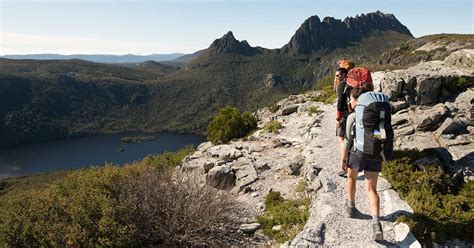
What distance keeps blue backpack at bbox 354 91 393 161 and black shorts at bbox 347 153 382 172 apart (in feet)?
0.43

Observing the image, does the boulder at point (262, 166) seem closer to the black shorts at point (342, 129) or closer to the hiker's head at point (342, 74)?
the black shorts at point (342, 129)

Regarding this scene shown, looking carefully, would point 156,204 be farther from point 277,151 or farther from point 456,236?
point 277,151

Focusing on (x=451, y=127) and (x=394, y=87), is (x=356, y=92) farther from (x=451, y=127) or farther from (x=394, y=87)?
(x=394, y=87)

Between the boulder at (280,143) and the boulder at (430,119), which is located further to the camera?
the boulder at (280,143)

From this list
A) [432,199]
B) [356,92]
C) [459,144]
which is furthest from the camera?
[459,144]

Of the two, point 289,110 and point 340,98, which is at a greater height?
point 340,98

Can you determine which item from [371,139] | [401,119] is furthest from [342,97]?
[401,119]

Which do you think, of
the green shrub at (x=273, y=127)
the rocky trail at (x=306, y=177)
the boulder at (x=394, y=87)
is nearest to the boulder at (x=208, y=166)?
the rocky trail at (x=306, y=177)

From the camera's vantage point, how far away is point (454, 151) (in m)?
11.6

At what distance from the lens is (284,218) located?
964 centimetres

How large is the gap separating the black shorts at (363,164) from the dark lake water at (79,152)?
414 feet

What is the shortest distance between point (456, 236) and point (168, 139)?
17376 centimetres

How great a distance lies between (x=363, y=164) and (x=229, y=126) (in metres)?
15.9

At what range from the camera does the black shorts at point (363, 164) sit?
6.87 metres
